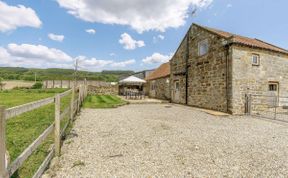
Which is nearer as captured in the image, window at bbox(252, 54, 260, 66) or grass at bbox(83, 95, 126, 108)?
window at bbox(252, 54, 260, 66)

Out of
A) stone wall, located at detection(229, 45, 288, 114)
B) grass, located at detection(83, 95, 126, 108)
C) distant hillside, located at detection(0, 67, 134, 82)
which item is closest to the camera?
stone wall, located at detection(229, 45, 288, 114)

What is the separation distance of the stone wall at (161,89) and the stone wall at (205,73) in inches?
103

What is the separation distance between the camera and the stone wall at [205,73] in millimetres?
11312

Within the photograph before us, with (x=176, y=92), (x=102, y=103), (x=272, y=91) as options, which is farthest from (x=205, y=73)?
(x=102, y=103)

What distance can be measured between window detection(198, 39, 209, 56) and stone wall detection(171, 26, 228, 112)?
23cm

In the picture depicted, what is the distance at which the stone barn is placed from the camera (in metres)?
10.6

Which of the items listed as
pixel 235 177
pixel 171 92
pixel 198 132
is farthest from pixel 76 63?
pixel 235 177

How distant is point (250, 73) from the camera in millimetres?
11023

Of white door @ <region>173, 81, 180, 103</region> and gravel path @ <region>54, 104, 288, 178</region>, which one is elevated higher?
white door @ <region>173, 81, 180, 103</region>

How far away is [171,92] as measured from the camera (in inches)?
682

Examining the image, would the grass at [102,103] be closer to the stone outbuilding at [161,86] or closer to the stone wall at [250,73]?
the stone outbuilding at [161,86]

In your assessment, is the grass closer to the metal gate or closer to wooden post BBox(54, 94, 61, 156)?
the metal gate

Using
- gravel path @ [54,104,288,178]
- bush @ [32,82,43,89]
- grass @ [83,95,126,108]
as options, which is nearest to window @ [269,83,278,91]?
gravel path @ [54,104,288,178]

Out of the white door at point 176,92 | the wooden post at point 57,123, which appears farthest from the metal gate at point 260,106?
the wooden post at point 57,123
